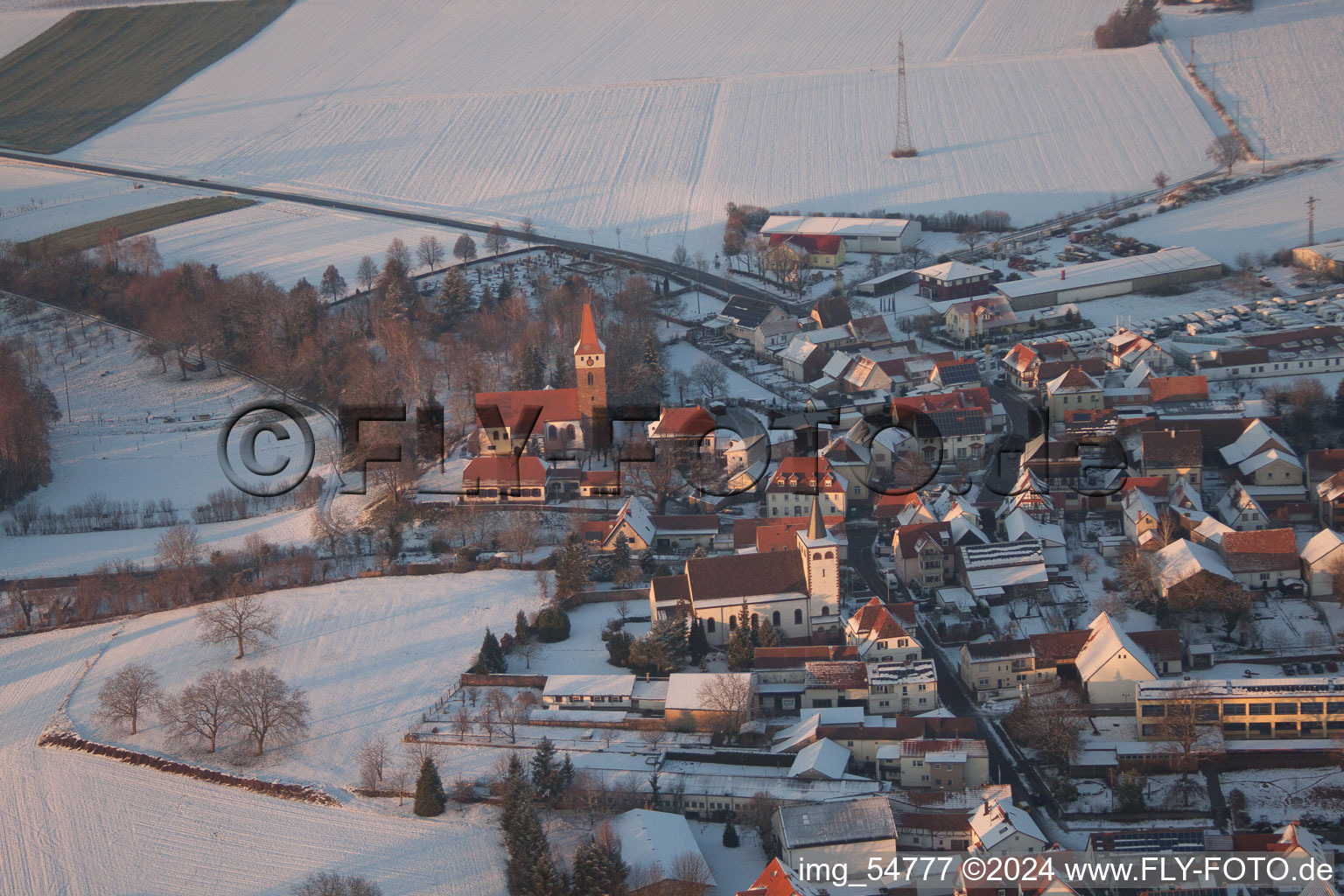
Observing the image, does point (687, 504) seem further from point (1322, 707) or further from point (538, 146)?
point (538, 146)

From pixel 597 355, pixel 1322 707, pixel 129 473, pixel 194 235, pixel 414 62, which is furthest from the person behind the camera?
pixel 414 62

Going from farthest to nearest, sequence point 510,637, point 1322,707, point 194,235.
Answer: point 194,235
point 510,637
point 1322,707

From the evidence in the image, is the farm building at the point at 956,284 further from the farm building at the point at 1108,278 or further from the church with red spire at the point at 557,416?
the church with red spire at the point at 557,416

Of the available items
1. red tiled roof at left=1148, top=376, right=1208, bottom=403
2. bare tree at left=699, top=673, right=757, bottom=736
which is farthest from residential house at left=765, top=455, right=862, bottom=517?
red tiled roof at left=1148, top=376, right=1208, bottom=403

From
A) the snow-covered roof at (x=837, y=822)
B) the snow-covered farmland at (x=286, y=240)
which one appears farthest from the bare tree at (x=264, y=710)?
the snow-covered farmland at (x=286, y=240)

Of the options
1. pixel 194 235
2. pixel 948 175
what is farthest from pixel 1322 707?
pixel 194 235
